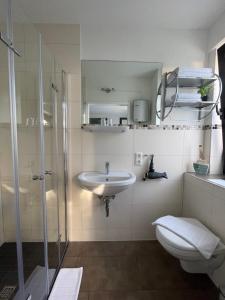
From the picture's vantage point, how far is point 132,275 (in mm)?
1721

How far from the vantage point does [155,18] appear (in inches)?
76.0

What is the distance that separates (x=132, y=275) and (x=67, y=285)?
56cm

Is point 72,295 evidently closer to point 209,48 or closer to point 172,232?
point 172,232

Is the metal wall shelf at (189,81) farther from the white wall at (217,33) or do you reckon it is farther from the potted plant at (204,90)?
the white wall at (217,33)

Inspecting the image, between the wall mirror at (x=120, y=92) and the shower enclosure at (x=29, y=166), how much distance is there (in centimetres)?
36

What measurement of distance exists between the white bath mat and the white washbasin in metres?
0.71

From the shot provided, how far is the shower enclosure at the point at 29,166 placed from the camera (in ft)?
4.17

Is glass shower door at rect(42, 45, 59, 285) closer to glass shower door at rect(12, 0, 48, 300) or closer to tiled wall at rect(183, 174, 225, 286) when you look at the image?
glass shower door at rect(12, 0, 48, 300)

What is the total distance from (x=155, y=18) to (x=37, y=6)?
1117mm

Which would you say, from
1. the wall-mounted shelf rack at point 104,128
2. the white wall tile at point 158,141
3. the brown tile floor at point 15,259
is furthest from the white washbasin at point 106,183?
the brown tile floor at point 15,259

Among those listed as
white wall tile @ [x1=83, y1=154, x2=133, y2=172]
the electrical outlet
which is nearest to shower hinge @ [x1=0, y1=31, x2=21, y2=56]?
white wall tile @ [x1=83, y1=154, x2=133, y2=172]

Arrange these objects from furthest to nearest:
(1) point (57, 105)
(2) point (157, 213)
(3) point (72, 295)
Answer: (2) point (157, 213) < (1) point (57, 105) < (3) point (72, 295)

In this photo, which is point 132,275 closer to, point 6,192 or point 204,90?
point 6,192

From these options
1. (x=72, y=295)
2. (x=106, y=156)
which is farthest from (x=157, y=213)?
(x=72, y=295)
